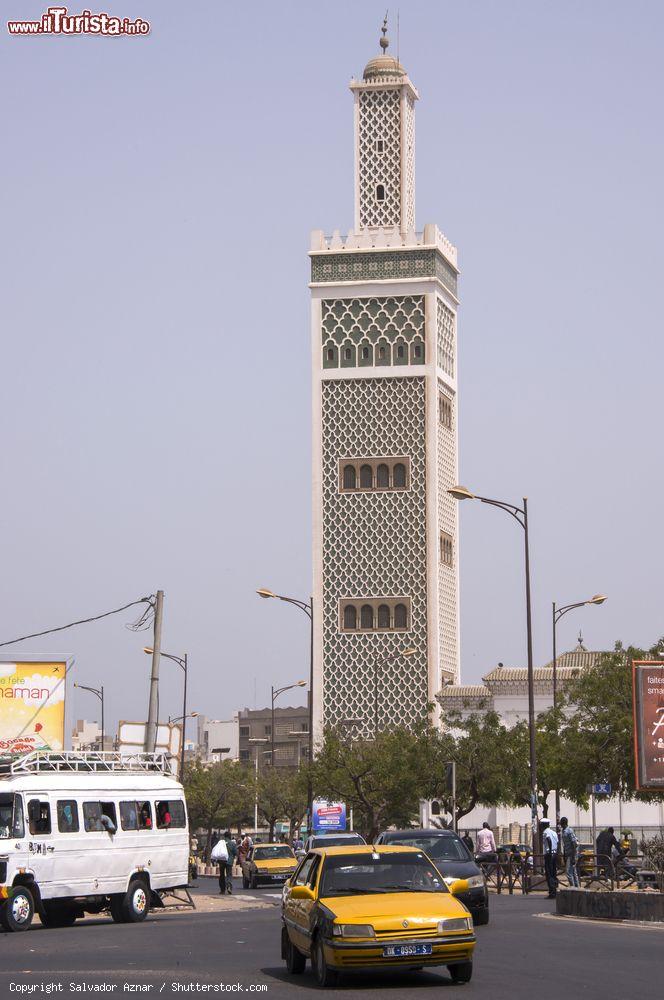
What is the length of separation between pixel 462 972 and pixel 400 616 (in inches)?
2343

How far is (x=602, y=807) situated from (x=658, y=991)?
188 ft

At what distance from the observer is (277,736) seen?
135m

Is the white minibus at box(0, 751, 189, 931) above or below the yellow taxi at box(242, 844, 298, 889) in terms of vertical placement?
above

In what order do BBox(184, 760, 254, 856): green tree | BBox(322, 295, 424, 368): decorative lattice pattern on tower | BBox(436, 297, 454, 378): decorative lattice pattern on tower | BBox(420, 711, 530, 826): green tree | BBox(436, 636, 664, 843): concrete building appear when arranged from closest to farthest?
BBox(420, 711, 530, 826): green tree
BBox(436, 636, 664, 843): concrete building
BBox(322, 295, 424, 368): decorative lattice pattern on tower
BBox(436, 297, 454, 378): decorative lattice pattern on tower
BBox(184, 760, 254, 856): green tree

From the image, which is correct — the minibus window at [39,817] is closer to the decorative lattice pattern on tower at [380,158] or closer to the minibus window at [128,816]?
the minibus window at [128,816]

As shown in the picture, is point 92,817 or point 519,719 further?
point 519,719

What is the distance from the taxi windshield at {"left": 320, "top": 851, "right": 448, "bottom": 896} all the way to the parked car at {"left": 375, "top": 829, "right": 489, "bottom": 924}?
7.22 m

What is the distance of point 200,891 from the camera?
4566 cm

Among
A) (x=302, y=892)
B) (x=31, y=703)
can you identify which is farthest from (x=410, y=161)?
(x=302, y=892)

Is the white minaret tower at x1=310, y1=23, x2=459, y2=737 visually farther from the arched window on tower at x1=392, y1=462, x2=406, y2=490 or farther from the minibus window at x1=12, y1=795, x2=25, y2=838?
the minibus window at x1=12, y1=795, x2=25, y2=838

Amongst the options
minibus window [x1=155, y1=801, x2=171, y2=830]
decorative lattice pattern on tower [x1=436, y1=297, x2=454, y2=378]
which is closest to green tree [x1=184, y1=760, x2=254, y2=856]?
decorative lattice pattern on tower [x1=436, y1=297, x2=454, y2=378]

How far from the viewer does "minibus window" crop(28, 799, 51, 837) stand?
26828 mm

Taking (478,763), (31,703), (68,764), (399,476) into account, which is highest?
(399,476)

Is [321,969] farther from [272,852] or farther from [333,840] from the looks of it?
[272,852]
